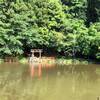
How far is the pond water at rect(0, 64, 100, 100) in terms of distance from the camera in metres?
15.4

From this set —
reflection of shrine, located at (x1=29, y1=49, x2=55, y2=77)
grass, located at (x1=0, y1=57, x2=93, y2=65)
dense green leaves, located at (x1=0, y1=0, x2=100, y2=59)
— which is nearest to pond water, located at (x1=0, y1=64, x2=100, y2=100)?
reflection of shrine, located at (x1=29, y1=49, x2=55, y2=77)

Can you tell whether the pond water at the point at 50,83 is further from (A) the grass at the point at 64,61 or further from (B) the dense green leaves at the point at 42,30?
(B) the dense green leaves at the point at 42,30

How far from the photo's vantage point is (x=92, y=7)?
35094 millimetres

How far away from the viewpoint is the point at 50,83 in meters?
18.5

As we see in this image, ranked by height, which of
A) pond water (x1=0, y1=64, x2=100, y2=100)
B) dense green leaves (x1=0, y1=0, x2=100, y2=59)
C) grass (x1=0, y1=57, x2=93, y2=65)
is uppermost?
dense green leaves (x1=0, y1=0, x2=100, y2=59)

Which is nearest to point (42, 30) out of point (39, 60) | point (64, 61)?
point (39, 60)

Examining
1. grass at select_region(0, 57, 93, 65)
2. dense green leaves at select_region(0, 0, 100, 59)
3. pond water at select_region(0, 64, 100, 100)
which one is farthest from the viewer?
dense green leaves at select_region(0, 0, 100, 59)

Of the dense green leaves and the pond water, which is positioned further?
the dense green leaves

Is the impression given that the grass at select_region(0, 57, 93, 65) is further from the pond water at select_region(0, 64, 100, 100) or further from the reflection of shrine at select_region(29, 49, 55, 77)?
the pond water at select_region(0, 64, 100, 100)

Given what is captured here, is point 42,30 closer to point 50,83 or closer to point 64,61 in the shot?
point 64,61

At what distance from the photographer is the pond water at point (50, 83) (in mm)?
15355

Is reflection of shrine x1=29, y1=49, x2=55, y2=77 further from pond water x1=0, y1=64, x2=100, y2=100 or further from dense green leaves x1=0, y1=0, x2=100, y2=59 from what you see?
pond water x1=0, y1=64, x2=100, y2=100

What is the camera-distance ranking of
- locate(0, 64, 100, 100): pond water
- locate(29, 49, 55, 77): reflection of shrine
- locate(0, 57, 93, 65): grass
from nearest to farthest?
locate(0, 64, 100, 100): pond water, locate(29, 49, 55, 77): reflection of shrine, locate(0, 57, 93, 65): grass

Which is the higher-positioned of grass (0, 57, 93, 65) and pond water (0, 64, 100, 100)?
pond water (0, 64, 100, 100)
